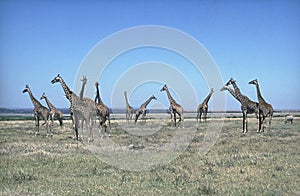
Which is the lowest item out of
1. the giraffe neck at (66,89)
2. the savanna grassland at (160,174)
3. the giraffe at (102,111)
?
the savanna grassland at (160,174)

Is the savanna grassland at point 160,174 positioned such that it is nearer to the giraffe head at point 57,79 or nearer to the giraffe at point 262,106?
the giraffe head at point 57,79

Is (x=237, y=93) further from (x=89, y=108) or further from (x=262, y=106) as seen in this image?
(x=89, y=108)

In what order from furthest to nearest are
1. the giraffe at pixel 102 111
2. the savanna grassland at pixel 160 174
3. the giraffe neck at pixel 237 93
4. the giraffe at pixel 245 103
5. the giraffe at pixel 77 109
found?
the giraffe neck at pixel 237 93 → the giraffe at pixel 245 103 → the giraffe at pixel 102 111 → the giraffe at pixel 77 109 → the savanna grassland at pixel 160 174

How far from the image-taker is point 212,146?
1766cm

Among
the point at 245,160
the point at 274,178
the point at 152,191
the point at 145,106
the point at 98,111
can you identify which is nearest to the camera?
the point at 152,191

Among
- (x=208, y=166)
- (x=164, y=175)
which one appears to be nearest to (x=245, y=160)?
(x=208, y=166)

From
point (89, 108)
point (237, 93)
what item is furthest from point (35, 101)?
point (237, 93)

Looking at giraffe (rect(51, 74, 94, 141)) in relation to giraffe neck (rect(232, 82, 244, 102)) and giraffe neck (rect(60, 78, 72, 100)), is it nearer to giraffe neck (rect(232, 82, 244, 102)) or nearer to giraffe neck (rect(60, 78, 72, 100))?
giraffe neck (rect(60, 78, 72, 100))

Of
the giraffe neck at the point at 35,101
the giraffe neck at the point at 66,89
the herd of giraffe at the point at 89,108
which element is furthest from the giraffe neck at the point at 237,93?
the giraffe neck at the point at 35,101

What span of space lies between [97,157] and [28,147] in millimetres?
4370

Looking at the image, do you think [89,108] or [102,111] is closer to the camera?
[89,108]

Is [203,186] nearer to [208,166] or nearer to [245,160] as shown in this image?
[208,166]

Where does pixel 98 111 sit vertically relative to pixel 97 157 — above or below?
above

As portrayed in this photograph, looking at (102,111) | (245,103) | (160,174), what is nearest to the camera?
(160,174)
